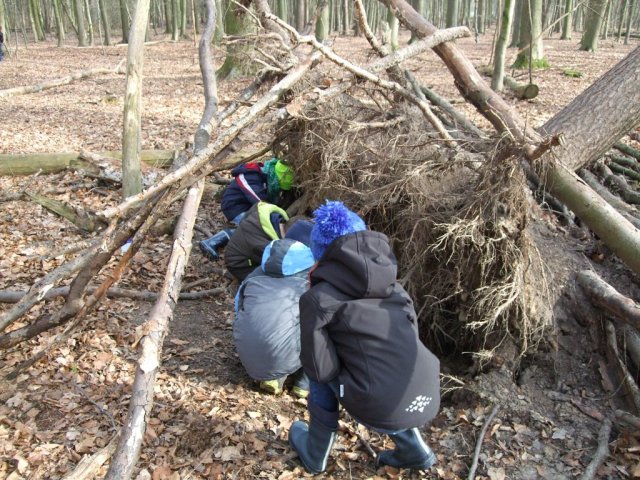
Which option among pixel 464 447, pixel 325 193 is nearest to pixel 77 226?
pixel 325 193

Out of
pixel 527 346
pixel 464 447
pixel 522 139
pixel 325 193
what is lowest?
pixel 464 447

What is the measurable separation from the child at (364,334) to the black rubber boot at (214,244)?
2.79 m

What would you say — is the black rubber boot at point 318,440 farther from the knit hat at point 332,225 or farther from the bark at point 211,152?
the bark at point 211,152

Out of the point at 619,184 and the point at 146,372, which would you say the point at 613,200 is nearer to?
the point at 619,184

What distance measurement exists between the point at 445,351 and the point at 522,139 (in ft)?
6.22

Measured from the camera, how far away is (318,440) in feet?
9.48

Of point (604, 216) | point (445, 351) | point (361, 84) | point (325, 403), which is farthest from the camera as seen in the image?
point (361, 84)

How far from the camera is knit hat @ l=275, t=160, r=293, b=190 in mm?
5555

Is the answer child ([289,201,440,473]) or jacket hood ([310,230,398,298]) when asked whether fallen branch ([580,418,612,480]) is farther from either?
jacket hood ([310,230,398,298])

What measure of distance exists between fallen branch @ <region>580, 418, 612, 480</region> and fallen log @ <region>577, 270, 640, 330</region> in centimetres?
71

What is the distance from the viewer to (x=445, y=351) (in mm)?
4246

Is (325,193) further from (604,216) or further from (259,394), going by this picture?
(604,216)

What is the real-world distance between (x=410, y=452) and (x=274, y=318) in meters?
1.24

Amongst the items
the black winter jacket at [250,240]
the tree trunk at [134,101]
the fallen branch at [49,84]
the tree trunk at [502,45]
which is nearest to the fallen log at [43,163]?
the tree trunk at [134,101]
